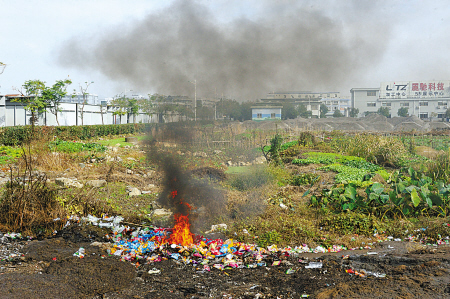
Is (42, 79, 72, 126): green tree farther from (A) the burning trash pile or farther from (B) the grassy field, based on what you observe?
(A) the burning trash pile

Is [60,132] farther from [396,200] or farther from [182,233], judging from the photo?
[396,200]

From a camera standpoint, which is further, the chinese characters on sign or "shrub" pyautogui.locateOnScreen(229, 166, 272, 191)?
the chinese characters on sign

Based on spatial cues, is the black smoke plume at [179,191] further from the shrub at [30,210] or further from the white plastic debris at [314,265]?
the white plastic debris at [314,265]

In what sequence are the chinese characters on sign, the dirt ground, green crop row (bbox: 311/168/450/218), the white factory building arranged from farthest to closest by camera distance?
the white factory building < the chinese characters on sign < green crop row (bbox: 311/168/450/218) < the dirt ground

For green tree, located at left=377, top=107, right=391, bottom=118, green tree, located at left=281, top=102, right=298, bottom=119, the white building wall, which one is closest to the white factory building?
green tree, located at left=377, top=107, right=391, bottom=118

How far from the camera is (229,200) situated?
24.4 feet

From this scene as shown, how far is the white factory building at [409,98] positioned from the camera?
6116cm

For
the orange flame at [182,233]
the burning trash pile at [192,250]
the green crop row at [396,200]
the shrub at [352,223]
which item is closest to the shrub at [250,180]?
the green crop row at [396,200]

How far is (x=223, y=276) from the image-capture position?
4152 millimetres

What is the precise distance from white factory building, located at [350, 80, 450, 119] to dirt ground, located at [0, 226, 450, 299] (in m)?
57.2

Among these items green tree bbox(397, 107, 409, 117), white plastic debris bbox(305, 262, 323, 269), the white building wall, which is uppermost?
green tree bbox(397, 107, 409, 117)

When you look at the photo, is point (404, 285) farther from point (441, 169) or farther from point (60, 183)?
point (60, 183)

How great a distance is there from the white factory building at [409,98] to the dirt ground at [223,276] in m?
57.2

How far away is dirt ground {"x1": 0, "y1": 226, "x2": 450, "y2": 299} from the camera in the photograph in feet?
11.4
